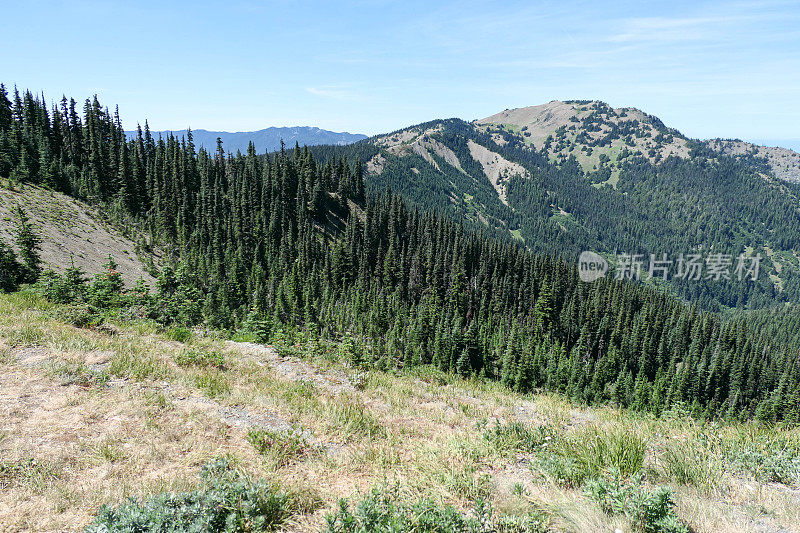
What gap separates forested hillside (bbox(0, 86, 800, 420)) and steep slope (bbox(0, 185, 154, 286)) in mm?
7920

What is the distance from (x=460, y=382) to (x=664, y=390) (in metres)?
119

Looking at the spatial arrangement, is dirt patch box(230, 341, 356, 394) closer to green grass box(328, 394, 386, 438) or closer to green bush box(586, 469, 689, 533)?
green grass box(328, 394, 386, 438)

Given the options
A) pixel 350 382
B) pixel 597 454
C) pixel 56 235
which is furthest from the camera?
pixel 56 235

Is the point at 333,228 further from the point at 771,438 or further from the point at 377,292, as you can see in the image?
the point at 771,438

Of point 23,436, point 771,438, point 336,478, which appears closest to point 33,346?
point 23,436

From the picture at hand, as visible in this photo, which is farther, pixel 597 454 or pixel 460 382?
pixel 460 382

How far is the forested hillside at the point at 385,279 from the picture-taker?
9506 centimetres

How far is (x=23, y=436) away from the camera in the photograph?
8555mm

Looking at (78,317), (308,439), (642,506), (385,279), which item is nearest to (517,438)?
(642,506)

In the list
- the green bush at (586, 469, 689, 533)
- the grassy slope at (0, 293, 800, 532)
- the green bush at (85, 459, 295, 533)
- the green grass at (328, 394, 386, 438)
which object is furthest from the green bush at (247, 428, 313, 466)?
the green bush at (586, 469, 689, 533)

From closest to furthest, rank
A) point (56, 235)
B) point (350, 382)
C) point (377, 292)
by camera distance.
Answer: point (350, 382) < point (56, 235) < point (377, 292)

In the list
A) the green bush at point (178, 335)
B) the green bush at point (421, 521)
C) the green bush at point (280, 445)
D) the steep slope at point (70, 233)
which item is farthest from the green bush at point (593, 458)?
the steep slope at point (70, 233)

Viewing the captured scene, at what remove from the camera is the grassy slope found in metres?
6.95

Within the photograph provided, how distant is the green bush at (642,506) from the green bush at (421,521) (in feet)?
4.19
